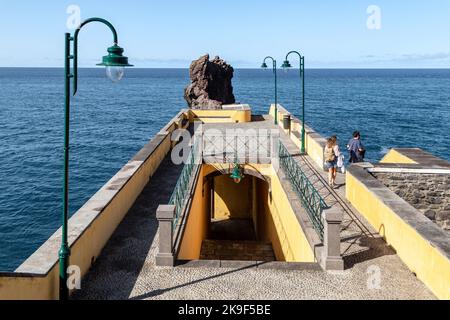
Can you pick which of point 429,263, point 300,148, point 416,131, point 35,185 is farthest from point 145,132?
point 429,263

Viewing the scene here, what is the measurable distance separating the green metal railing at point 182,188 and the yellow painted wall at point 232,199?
743 centimetres

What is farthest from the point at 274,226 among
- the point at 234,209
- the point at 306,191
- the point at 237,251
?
the point at 234,209

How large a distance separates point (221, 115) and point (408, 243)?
20.5 m

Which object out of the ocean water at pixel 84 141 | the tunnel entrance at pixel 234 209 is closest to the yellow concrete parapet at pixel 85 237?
the tunnel entrance at pixel 234 209

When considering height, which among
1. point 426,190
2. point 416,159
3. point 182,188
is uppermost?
point 416,159

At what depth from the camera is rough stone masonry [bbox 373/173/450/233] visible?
12.5 m

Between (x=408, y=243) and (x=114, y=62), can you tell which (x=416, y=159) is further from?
(x=114, y=62)

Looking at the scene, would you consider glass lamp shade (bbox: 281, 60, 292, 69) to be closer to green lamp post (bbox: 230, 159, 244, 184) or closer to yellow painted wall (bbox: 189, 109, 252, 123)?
green lamp post (bbox: 230, 159, 244, 184)

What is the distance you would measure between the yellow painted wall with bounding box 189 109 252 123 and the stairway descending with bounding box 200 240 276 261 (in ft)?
37.9

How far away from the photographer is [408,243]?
8.02 metres

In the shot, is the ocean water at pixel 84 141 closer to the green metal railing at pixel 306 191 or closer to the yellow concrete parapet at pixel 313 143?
the green metal railing at pixel 306 191

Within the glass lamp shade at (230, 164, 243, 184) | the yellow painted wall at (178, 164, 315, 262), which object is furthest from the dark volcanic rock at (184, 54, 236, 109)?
the glass lamp shade at (230, 164, 243, 184)

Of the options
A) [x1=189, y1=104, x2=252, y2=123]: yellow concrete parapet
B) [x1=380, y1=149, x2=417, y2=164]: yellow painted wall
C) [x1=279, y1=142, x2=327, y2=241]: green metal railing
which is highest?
[x1=189, y1=104, x2=252, y2=123]: yellow concrete parapet

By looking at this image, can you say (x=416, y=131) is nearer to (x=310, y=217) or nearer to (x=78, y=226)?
(x=310, y=217)
